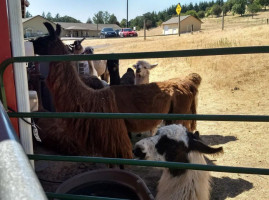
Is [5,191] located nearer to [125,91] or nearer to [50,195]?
[50,195]

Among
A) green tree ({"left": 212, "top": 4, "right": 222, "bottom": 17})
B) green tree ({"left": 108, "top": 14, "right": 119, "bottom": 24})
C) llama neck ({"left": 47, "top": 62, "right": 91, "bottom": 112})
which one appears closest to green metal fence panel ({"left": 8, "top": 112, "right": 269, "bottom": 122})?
llama neck ({"left": 47, "top": 62, "right": 91, "bottom": 112})

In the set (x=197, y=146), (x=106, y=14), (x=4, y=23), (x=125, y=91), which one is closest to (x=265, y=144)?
(x=125, y=91)

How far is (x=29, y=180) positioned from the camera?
1.91 ft

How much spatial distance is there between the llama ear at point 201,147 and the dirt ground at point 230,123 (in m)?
1.32

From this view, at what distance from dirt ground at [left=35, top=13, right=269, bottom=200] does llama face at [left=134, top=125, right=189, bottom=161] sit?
1.22 m

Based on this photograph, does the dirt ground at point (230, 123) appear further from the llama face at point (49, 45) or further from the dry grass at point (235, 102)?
the llama face at point (49, 45)

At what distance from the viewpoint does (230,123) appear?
6066 millimetres

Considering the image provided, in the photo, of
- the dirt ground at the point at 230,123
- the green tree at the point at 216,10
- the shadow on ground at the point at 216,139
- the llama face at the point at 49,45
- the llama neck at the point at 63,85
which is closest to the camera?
A: the llama neck at the point at 63,85

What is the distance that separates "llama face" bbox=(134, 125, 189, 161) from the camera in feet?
8.07

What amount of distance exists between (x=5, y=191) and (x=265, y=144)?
5.06m

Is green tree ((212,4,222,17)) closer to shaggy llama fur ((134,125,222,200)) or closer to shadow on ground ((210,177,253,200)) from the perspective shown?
shadow on ground ((210,177,253,200))

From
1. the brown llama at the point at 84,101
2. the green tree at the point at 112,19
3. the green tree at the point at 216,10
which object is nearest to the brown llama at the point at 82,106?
the brown llama at the point at 84,101

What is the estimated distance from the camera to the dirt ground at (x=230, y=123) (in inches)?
144

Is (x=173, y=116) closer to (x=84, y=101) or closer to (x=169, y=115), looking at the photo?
(x=169, y=115)
